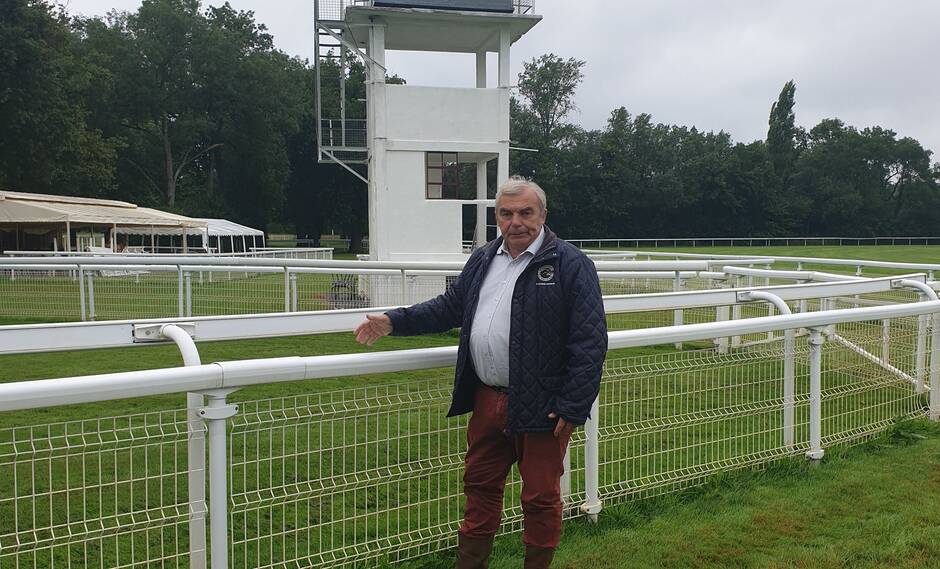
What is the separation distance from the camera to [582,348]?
3057 millimetres

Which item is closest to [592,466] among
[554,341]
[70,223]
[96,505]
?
[554,341]

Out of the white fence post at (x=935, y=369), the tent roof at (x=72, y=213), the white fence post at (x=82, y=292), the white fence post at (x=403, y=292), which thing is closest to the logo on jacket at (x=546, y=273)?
the white fence post at (x=935, y=369)

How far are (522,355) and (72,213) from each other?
29.0 meters

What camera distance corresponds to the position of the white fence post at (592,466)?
Result: 4.16 m

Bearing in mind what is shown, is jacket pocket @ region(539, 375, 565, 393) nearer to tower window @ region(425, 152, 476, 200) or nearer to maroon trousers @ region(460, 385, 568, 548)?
maroon trousers @ region(460, 385, 568, 548)

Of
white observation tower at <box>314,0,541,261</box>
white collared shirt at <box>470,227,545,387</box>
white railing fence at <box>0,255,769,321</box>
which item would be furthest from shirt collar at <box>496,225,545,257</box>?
white observation tower at <box>314,0,541,261</box>

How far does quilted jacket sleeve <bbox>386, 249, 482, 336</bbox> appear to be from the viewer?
353 cm

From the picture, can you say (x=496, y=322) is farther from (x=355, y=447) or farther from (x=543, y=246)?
(x=355, y=447)

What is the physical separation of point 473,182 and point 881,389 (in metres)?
54.9

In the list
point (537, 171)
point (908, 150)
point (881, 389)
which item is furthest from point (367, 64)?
point (908, 150)

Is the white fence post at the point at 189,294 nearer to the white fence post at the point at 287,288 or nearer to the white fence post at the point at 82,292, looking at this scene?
the white fence post at the point at 287,288

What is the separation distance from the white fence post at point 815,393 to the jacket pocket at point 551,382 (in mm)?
2694

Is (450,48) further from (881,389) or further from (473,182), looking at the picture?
(473,182)

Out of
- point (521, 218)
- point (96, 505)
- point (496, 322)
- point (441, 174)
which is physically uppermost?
point (441, 174)
